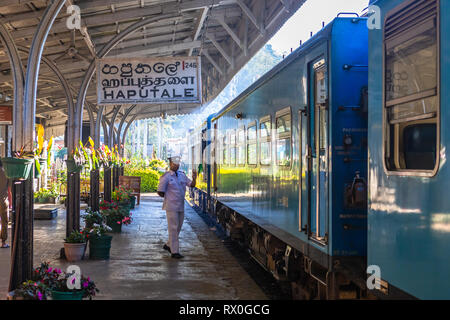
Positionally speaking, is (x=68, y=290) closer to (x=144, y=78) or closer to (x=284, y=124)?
(x=284, y=124)

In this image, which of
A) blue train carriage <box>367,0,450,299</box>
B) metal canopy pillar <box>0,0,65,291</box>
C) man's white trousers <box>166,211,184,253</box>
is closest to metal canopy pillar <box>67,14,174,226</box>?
man's white trousers <box>166,211,184,253</box>

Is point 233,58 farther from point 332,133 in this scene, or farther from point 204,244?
point 332,133

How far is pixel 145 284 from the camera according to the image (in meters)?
7.74

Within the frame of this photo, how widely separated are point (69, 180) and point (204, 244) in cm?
357

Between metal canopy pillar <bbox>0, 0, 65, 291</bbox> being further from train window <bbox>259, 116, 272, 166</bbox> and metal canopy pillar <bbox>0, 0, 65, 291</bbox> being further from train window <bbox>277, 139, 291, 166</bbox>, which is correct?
train window <bbox>259, 116, 272, 166</bbox>

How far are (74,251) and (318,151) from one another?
5400mm

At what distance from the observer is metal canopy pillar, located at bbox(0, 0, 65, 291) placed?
19.5 feet

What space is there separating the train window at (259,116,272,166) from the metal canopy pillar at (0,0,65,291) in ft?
10.2

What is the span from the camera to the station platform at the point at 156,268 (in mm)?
7336

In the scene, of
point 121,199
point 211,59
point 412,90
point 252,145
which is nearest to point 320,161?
point 412,90

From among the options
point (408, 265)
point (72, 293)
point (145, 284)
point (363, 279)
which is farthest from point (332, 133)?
point (145, 284)

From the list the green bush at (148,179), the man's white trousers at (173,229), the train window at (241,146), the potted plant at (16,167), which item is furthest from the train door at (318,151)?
the green bush at (148,179)

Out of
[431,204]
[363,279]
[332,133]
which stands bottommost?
[363,279]

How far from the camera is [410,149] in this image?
3654mm
